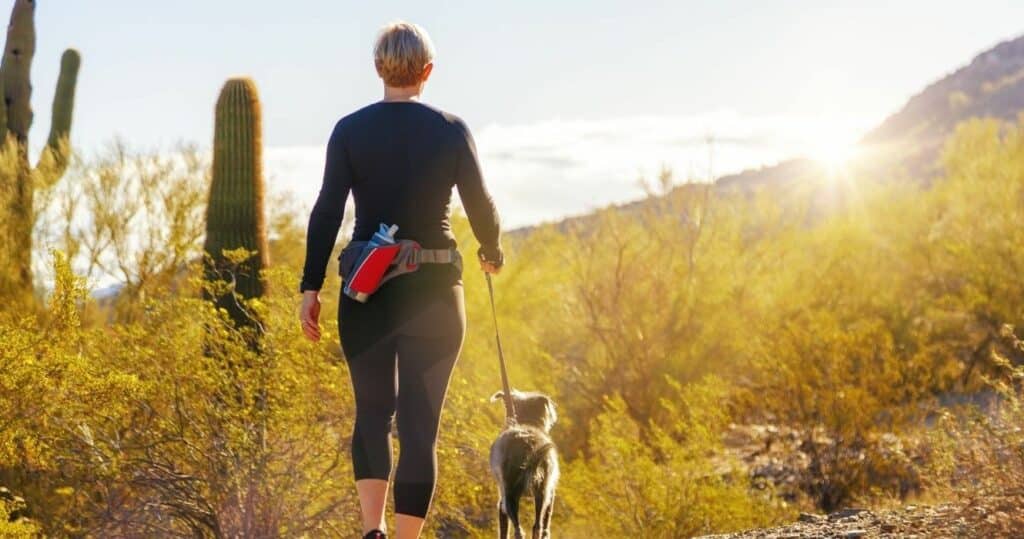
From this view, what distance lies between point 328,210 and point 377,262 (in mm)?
311

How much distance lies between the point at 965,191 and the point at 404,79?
67.6ft

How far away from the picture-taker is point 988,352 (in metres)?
19.4

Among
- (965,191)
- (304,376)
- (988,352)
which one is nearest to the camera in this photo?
(304,376)

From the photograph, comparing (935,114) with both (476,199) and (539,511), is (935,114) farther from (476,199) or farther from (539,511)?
(476,199)

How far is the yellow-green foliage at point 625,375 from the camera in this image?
8.39 metres

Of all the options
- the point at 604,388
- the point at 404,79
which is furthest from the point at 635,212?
the point at 404,79

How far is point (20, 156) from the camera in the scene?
1764cm

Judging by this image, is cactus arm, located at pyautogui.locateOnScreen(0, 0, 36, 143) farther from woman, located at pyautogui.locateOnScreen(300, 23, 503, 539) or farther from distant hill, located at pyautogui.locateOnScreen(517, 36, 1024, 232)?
distant hill, located at pyautogui.locateOnScreen(517, 36, 1024, 232)

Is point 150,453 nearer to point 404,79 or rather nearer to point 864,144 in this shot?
point 404,79

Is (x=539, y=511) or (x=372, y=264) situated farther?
(x=539, y=511)

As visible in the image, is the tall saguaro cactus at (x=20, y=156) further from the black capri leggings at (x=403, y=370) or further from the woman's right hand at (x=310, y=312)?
the black capri leggings at (x=403, y=370)

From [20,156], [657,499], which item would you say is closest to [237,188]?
[657,499]

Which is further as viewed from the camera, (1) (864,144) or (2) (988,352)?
(1) (864,144)

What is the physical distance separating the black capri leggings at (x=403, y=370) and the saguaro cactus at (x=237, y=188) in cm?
676
